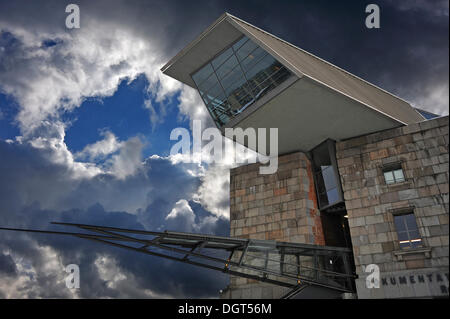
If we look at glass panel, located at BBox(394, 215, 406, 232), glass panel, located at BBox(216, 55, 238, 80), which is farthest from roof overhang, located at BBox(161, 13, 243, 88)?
glass panel, located at BBox(394, 215, 406, 232)

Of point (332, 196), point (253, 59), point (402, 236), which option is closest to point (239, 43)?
point (253, 59)

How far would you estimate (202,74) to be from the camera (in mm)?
29516

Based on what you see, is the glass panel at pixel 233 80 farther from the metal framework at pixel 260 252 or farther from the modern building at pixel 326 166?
the metal framework at pixel 260 252

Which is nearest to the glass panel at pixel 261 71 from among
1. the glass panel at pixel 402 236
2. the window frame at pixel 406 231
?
the window frame at pixel 406 231

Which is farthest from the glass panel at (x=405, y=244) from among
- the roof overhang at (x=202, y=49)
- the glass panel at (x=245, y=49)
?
the roof overhang at (x=202, y=49)

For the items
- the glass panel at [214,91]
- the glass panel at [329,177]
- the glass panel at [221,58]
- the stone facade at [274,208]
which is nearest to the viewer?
the stone facade at [274,208]

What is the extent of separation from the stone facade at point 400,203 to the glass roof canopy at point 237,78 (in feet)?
26.4

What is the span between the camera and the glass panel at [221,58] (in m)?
27.2

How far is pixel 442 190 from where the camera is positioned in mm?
21812

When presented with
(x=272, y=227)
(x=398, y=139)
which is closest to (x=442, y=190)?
(x=398, y=139)

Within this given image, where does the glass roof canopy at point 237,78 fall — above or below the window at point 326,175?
above

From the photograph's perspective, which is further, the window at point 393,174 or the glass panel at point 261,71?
the glass panel at point 261,71

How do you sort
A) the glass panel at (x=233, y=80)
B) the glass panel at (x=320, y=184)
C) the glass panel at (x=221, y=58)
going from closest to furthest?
the glass panel at (x=233, y=80)
the glass panel at (x=221, y=58)
the glass panel at (x=320, y=184)

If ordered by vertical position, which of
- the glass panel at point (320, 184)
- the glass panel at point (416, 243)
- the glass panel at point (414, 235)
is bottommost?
the glass panel at point (416, 243)
